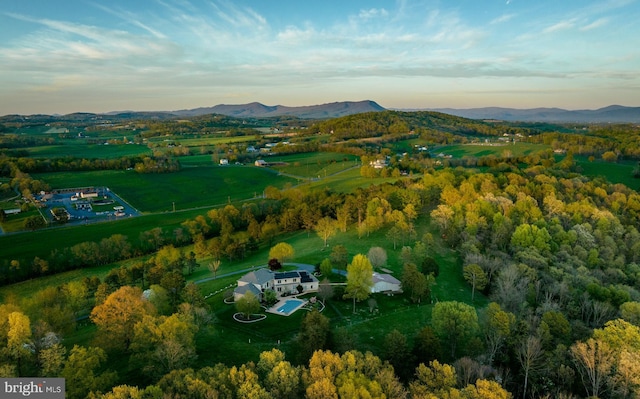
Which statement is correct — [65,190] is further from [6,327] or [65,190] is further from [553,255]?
[553,255]

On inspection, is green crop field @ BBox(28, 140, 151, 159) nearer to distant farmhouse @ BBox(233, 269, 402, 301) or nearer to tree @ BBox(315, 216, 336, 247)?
tree @ BBox(315, 216, 336, 247)

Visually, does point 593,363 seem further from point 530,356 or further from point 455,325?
point 455,325

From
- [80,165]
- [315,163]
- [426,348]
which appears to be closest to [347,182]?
[315,163]

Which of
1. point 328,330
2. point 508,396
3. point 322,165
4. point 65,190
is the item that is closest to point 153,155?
point 65,190

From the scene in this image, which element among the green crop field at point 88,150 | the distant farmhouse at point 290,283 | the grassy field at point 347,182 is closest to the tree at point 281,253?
the distant farmhouse at point 290,283

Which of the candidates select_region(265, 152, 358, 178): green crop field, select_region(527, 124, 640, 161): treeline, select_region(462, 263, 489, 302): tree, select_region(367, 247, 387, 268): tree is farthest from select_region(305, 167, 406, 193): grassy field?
select_region(527, 124, 640, 161): treeline

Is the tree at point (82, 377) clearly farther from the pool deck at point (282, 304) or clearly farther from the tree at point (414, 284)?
the tree at point (414, 284)
